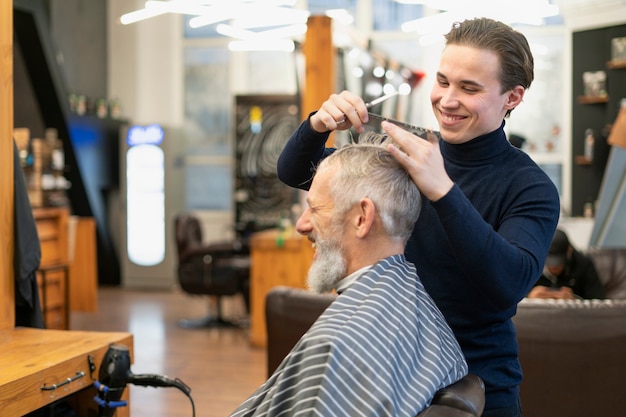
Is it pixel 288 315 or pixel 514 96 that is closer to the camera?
pixel 514 96

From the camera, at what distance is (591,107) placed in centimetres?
735

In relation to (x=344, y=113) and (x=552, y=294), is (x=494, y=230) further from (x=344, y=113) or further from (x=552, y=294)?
(x=552, y=294)

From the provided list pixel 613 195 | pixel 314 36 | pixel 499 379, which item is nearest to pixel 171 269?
pixel 314 36

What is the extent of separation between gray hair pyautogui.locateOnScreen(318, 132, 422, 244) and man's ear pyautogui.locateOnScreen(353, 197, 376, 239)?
0.01 metres

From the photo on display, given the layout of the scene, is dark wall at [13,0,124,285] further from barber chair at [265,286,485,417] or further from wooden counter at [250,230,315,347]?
barber chair at [265,286,485,417]

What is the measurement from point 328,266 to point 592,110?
642 cm

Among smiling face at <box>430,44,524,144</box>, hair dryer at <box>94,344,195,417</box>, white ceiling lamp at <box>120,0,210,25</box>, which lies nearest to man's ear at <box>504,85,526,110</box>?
smiling face at <box>430,44,524,144</box>

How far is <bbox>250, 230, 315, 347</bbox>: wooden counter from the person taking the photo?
6.08 meters

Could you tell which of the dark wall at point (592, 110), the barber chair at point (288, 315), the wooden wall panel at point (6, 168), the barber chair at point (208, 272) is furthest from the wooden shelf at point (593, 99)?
the wooden wall panel at point (6, 168)

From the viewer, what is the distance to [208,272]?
7062 millimetres

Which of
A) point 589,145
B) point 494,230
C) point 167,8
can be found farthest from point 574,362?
point 589,145

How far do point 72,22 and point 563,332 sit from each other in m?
7.76

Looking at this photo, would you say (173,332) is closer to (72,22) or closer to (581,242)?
(581,242)

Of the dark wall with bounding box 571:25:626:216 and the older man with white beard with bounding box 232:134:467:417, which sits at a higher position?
the dark wall with bounding box 571:25:626:216
